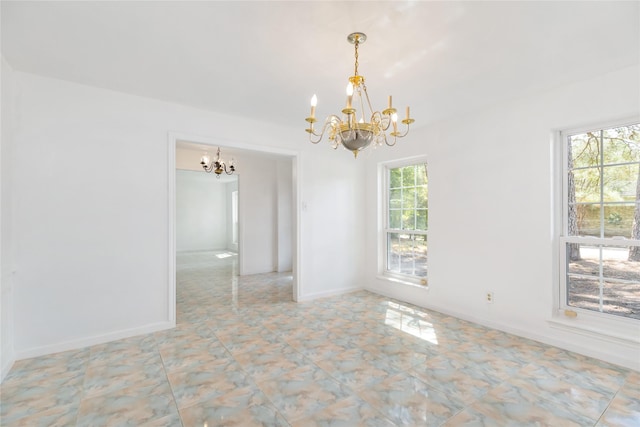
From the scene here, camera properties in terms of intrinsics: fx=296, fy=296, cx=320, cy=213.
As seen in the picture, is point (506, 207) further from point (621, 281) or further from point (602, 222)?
point (621, 281)

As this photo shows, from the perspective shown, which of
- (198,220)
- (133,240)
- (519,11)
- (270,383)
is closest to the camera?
(519,11)

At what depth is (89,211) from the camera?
290 centimetres

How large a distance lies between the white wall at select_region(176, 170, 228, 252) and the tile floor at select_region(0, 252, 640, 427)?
26.6ft

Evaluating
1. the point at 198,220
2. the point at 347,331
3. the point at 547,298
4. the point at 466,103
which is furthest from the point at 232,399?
the point at 198,220

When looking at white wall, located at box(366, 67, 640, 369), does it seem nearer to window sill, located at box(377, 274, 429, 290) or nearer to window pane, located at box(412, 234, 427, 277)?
window sill, located at box(377, 274, 429, 290)

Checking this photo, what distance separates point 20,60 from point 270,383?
328 cm

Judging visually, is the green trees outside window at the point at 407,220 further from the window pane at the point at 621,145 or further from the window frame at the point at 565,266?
the window pane at the point at 621,145

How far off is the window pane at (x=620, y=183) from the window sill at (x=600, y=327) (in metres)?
1.07

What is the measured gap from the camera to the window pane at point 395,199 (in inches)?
182

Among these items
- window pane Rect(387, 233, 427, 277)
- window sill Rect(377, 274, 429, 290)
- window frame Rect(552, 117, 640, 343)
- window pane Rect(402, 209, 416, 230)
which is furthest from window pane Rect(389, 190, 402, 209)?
window frame Rect(552, 117, 640, 343)

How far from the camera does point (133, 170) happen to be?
Answer: 3131mm

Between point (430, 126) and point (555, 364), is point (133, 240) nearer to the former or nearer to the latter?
point (430, 126)

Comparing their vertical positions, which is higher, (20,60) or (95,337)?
(20,60)

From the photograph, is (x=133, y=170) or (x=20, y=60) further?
(x=133, y=170)
